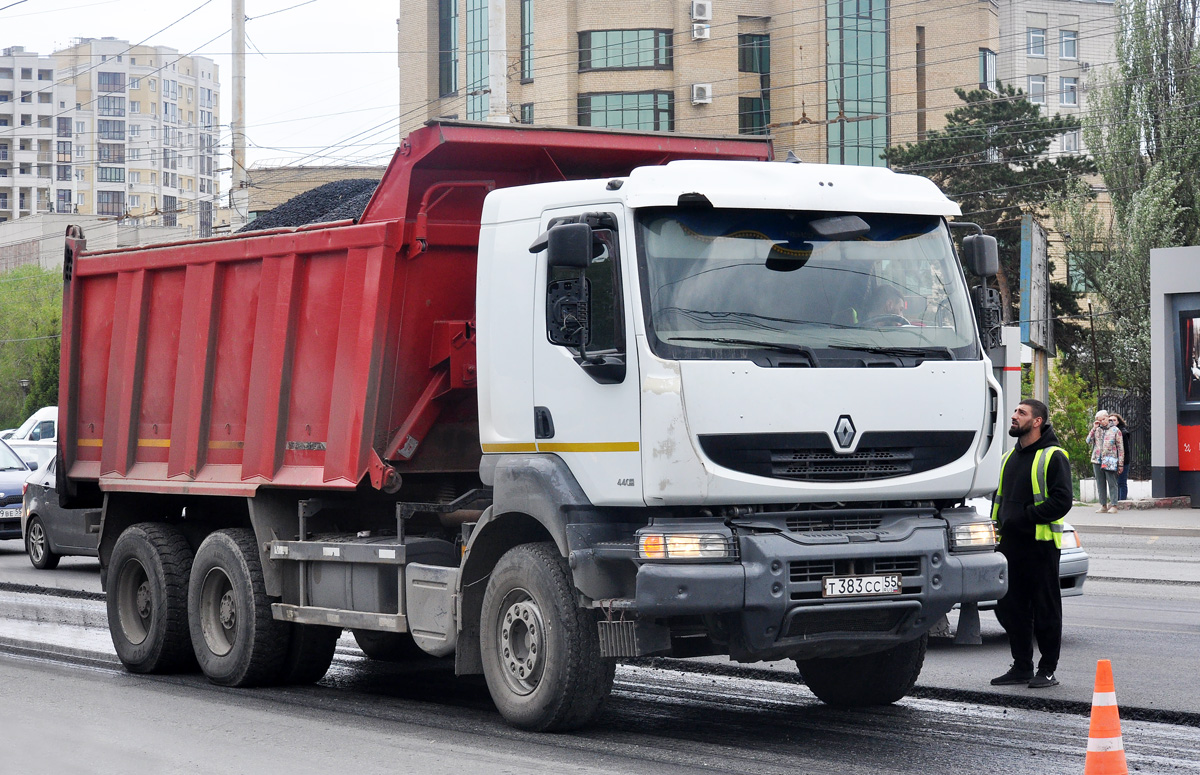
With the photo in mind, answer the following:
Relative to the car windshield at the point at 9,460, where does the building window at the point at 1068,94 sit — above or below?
above

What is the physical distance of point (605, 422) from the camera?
754 centimetres

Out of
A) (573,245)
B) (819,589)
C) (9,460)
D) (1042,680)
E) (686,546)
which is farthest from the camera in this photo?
(9,460)

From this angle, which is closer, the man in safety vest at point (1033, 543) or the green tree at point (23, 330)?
the man in safety vest at point (1033, 543)

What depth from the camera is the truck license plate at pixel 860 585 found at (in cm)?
729

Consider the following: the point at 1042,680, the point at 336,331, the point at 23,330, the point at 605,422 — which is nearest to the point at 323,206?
the point at 336,331

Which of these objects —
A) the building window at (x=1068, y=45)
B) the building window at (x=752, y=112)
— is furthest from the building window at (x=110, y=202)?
the building window at (x=752, y=112)

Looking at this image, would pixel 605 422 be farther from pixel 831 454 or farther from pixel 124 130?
pixel 124 130

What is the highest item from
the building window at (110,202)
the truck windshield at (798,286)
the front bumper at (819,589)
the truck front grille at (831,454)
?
the building window at (110,202)

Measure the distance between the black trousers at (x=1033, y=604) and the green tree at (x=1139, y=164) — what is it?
1262 inches

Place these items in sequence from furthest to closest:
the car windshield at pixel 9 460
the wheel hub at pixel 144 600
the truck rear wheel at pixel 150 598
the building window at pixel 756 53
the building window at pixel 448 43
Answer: the building window at pixel 448 43 < the building window at pixel 756 53 < the car windshield at pixel 9 460 < the wheel hub at pixel 144 600 < the truck rear wheel at pixel 150 598

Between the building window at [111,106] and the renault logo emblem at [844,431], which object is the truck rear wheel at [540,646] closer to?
the renault logo emblem at [844,431]

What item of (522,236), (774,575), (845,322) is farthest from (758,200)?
(774,575)

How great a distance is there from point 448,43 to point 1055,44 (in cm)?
4512

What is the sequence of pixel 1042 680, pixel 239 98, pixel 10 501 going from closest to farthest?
pixel 1042 680 < pixel 10 501 < pixel 239 98
